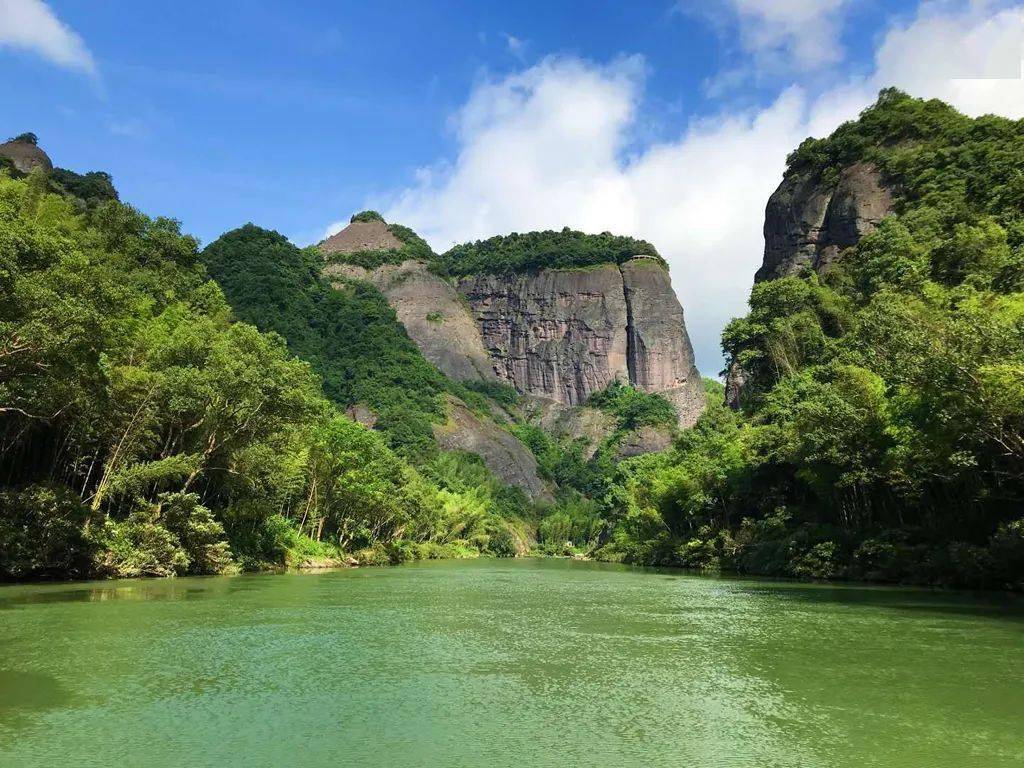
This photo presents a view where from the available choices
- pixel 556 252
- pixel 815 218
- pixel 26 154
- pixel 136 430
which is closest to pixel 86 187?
pixel 26 154

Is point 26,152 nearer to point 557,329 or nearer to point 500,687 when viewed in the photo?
point 500,687

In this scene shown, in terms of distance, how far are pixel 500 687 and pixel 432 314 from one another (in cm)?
15710

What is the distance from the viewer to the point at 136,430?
28.1 metres

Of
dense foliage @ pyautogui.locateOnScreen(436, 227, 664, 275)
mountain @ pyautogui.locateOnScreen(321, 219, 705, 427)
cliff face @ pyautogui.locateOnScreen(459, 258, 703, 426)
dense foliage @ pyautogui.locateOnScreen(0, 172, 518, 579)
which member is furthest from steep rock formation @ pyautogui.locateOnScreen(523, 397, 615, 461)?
dense foliage @ pyautogui.locateOnScreen(0, 172, 518, 579)

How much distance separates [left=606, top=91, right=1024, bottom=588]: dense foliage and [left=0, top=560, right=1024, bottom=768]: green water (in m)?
5.87

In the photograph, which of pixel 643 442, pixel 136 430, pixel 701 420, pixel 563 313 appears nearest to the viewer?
pixel 136 430

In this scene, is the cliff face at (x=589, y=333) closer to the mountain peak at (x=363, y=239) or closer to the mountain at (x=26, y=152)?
the mountain peak at (x=363, y=239)

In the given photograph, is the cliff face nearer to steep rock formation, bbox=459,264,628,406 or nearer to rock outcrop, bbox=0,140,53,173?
steep rock formation, bbox=459,264,628,406

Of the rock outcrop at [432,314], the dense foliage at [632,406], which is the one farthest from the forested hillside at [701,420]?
the rock outcrop at [432,314]

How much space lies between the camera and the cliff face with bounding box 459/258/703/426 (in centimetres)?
17888

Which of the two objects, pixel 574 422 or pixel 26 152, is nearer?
pixel 26 152

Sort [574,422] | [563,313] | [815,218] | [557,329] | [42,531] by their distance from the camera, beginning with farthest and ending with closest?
[557,329] → [563,313] → [574,422] → [815,218] → [42,531]

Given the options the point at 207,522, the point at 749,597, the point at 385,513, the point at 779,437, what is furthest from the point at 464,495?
the point at 749,597

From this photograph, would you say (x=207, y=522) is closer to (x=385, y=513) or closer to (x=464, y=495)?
(x=385, y=513)
